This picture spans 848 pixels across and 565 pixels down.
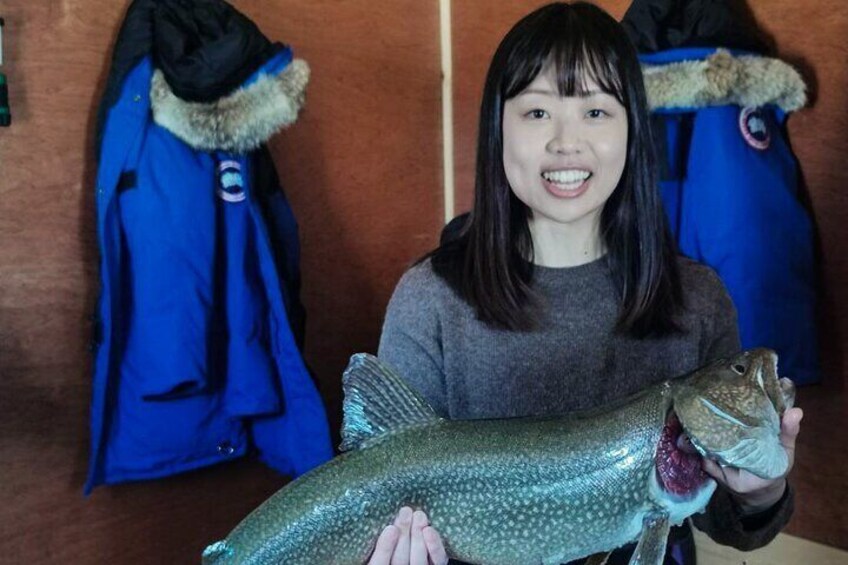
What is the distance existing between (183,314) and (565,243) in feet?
2.99

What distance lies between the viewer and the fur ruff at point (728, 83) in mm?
1867

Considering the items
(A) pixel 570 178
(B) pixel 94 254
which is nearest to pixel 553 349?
(A) pixel 570 178

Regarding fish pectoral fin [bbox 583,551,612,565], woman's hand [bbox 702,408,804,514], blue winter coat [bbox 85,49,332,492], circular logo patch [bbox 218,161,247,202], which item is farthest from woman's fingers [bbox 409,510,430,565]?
circular logo patch [bbox 218,161,247,202]

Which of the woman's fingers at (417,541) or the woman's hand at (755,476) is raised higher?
the woman's hand at (755,476)

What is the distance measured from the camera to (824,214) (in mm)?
1931

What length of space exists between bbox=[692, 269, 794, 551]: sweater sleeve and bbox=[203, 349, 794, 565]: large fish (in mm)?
195

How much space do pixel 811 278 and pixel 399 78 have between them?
1.28m

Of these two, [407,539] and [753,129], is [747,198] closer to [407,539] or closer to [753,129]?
[753,129]

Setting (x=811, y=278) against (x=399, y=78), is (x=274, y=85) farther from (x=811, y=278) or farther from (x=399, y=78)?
(x=811, y=278)

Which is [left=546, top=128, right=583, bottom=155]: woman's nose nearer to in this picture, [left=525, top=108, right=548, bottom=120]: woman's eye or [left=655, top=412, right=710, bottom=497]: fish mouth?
[left=525, top=108, right=548, bottom=120]: woman's eye

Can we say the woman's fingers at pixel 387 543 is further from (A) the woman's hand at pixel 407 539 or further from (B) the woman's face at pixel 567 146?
(B) the woman's face at pixel 567 146

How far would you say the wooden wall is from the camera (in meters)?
1.82

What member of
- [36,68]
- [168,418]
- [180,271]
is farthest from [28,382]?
[36,68]

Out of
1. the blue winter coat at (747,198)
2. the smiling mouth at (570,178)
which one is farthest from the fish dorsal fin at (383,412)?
the blue winter coat at (747,198)
